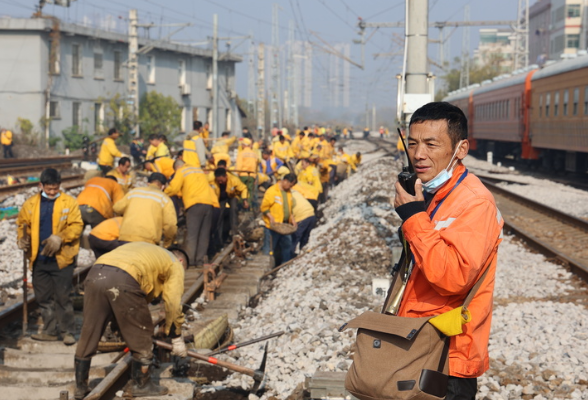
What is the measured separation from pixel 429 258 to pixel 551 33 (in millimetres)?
96867

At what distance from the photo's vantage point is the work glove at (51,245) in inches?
328

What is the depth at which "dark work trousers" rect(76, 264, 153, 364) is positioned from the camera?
617 centimetres

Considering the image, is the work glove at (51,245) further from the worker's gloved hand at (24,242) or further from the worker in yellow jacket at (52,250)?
the worker's gloved hand at (24,242)

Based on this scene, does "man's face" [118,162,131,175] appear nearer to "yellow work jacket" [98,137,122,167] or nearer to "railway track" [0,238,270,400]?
"railway track" [0,238,270,400]

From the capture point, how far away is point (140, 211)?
820 centimetres

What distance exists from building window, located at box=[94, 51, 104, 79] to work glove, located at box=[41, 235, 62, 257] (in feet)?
127

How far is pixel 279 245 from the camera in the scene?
Answer: 13688mm

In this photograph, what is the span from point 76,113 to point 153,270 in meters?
39.0

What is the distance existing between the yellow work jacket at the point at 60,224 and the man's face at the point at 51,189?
9 centimetres

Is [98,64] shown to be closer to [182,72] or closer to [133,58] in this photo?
[133,58]

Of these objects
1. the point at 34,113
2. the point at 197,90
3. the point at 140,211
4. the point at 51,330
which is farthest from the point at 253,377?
the point at 197,90

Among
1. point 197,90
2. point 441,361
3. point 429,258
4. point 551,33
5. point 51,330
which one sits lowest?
point 51,330

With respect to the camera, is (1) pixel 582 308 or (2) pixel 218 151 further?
(2) pixel 218 151

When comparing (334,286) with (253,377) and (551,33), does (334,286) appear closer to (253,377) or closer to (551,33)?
(253,377)
